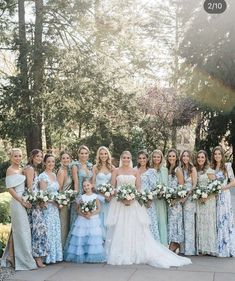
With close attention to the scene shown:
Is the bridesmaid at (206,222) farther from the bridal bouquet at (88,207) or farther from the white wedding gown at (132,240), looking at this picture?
the bridal bouquet at (88,207)

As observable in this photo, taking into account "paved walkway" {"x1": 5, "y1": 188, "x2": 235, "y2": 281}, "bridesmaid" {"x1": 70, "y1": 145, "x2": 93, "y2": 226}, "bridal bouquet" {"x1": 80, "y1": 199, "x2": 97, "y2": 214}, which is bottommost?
"paved walkway" {"x1": 5, "y1": 188, "x2": 235, "y2": 281}

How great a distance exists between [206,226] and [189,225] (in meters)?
0.33

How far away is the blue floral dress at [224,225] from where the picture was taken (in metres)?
8.91

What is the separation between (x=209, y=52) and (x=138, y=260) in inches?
727

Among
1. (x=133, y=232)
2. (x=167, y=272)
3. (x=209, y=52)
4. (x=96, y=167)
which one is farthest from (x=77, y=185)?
(x=209, y=52)

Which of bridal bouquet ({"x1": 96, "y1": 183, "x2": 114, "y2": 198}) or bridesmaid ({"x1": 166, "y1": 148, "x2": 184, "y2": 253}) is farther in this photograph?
bridesmaid ({"x1": 166, "y1": 148, "x2": 184, "y2": 253})

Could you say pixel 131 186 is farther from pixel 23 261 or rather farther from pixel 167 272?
pixel 23 261

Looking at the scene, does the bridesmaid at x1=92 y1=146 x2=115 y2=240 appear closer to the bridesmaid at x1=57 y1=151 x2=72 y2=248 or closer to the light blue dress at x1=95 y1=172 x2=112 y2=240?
the light blue dress at x1=95 y1=172 x2=112 y2=240

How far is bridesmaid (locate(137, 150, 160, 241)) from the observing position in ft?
29.2

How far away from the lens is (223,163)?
9359mm

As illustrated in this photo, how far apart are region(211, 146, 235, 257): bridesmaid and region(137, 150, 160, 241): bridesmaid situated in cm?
123

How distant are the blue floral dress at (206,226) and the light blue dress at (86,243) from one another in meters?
2.00

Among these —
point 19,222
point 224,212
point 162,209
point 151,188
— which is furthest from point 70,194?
point 224,212

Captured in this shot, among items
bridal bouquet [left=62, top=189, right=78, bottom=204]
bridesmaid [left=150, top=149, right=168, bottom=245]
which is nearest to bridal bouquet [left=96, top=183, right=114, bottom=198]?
bridal bouquet [left=62, top=189, right=78, bottom=204]
